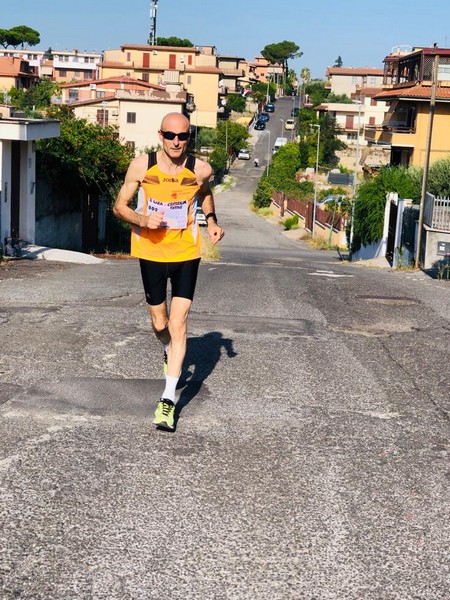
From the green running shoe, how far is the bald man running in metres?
0.25

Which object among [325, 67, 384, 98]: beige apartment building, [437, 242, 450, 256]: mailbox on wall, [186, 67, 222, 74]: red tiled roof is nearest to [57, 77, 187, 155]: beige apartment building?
[186, 67, 222, 74]: red tiled roof

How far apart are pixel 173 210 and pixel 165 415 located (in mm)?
1327

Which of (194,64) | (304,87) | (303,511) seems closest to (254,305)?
(303,511)

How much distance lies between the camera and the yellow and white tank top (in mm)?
6336

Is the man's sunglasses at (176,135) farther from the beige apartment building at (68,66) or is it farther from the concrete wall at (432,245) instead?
the beige apartment building at (68,66)

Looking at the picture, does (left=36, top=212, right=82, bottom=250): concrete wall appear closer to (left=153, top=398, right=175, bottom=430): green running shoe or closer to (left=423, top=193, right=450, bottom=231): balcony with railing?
(left=423, top=193, right=450, bottom=231): balcony with railing

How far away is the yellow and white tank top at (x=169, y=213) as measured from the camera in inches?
249

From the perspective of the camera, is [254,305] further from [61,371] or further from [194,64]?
[194,64]

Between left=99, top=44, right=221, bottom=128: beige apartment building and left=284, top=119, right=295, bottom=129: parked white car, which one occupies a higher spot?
left=99, top=44, right=221, bottom=128: beige apartment building

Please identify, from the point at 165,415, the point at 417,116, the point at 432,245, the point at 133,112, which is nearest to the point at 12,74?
the point at 133,112

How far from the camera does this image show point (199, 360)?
811cm

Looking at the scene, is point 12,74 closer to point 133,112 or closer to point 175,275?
point 133,112

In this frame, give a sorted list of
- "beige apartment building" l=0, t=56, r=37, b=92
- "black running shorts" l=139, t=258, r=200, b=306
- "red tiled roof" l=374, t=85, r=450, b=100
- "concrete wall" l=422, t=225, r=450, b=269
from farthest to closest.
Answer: "beige apartment building" l=0, t=56, r=37, b=92 < "red tiled roof" l=374, t=85, r=450, b=100 < "concrete wall" l=422, t=225, r=450, b=269 < "black running shorts" l=139, t=258, r=200, b=306

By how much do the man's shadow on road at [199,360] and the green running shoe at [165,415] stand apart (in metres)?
0.31
